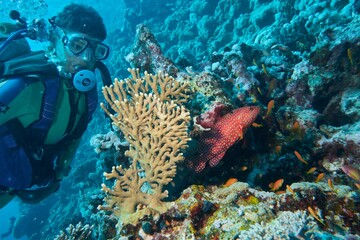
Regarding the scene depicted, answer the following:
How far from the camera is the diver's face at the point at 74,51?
456 centimetres

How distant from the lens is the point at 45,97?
13.9ft

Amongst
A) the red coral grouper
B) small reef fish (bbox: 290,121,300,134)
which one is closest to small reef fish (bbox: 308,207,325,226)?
the red coral grouper

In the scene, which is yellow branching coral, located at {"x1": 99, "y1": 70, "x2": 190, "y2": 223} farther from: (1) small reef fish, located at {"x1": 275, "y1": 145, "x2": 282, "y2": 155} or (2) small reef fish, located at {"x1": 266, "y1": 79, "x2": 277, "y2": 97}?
(2) small reef fish, located at {"x1": 266, "y1": 79, "x2": 277, "y2": 97}

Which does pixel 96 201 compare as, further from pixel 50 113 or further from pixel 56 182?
pixel 50 113

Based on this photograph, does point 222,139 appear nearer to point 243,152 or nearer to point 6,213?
point 243,152

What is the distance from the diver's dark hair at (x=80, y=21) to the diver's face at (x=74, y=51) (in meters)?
0.16

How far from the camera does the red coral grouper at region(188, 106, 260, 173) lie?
10.3 feet

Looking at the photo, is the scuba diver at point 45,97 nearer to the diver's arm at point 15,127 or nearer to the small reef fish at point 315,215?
the diver's arm at point 15,127

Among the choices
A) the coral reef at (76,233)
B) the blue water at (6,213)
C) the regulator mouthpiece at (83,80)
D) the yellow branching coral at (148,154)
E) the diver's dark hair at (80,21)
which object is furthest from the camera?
the blue water at (6,213)

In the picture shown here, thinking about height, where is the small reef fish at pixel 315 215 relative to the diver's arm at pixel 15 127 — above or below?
Answer: below

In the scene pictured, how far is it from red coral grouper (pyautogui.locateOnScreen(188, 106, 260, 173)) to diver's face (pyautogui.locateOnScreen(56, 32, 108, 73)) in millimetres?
2898

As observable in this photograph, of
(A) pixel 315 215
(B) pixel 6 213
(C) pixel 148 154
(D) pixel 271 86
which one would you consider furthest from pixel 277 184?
(B) pixel 6 213

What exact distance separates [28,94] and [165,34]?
16.5 m

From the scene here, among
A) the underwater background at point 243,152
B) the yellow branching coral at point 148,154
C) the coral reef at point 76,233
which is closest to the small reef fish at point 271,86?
the underwater background at point 243,152
